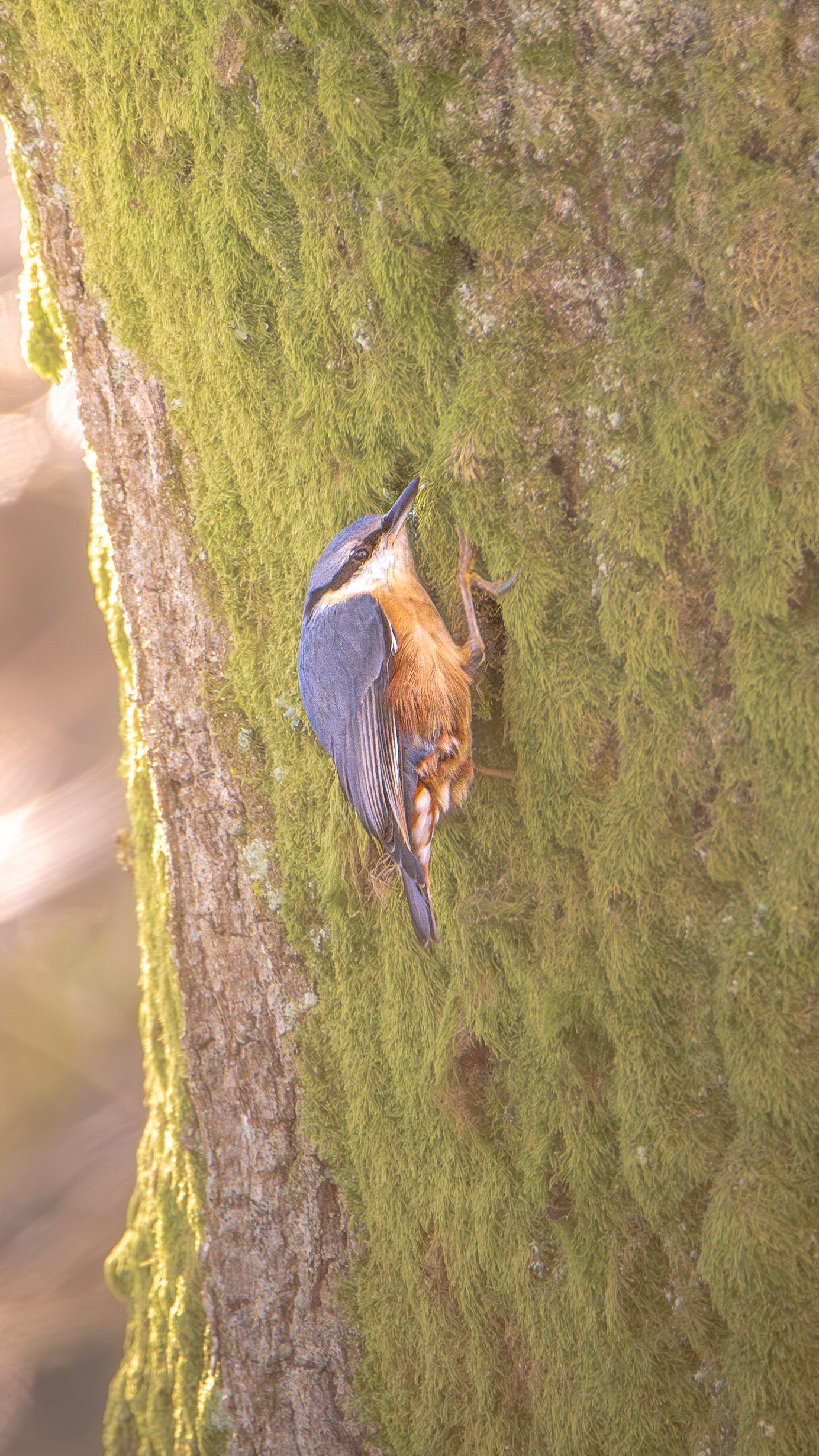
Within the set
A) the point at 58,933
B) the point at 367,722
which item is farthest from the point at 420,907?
the point at 58,933

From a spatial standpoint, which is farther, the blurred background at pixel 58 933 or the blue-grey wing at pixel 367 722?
the blurred background at pixel 58 933

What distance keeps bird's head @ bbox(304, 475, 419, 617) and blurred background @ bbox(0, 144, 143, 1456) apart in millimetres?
Result: 2819

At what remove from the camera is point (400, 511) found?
4.50ft

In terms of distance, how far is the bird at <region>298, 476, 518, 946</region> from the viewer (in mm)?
1354

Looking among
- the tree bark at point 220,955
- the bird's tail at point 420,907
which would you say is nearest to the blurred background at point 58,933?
the tree bark at point 220,955

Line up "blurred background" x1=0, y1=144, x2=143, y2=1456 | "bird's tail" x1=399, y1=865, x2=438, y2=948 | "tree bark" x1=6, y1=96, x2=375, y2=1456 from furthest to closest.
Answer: "blurred background" x1=0, y1=144, x2=143, y2=1456 → "tree bark" x1=6, y1=96, x2=375, y2=1456 → "bird's tail" x1=399, y1=865, x2=438, y2=948

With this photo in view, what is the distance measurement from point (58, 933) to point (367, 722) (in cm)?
317

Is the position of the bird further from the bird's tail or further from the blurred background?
the blurred background

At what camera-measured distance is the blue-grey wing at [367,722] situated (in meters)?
1.35

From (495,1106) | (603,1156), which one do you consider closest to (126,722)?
(495,1106)

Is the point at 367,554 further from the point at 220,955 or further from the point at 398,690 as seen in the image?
the point at 220,955

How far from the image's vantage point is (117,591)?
6.50ft

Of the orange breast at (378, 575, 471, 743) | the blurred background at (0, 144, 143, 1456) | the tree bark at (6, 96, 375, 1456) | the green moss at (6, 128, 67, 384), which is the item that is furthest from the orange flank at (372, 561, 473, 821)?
the blurred background at (0, 144, 143, 1456)

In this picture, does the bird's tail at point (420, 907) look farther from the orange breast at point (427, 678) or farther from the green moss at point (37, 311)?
the green moss at point (37, 311)
